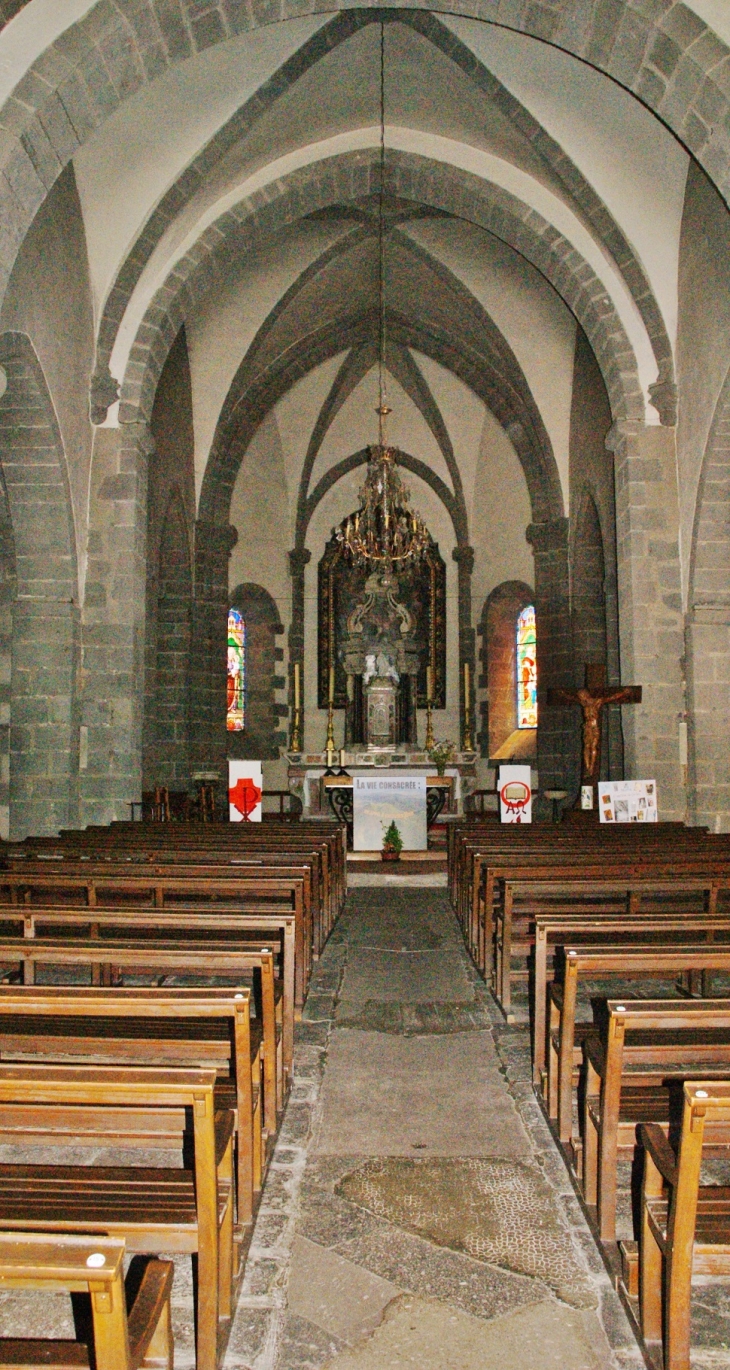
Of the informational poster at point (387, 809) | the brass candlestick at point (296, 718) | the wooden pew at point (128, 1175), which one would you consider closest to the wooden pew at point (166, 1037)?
the wooden pew at point (128, 1175)

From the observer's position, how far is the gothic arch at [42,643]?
1097 cm

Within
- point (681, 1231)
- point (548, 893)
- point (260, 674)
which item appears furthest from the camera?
point (260, 674)

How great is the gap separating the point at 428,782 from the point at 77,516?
18.3 ft

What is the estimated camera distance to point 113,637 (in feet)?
37.9

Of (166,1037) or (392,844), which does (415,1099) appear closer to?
(166,1037)

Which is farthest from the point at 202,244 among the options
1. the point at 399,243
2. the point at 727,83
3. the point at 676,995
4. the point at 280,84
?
the point at 676,995

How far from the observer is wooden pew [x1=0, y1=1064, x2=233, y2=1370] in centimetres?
208

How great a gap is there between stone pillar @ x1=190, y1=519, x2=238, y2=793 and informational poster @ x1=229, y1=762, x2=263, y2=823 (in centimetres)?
540

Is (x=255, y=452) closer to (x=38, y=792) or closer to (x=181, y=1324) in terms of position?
(x=38, y=792)

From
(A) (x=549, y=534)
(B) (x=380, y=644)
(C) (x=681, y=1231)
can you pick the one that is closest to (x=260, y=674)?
(B) (x=380, y=644)

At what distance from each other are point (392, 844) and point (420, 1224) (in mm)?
8645

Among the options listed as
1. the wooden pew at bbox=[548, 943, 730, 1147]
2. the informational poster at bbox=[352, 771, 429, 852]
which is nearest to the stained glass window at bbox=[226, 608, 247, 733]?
the informational poster at bbox=[352, 771, 429, 852]

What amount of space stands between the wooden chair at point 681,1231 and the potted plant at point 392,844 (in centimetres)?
914

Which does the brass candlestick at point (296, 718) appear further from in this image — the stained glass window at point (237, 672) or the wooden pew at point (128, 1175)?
the wooden pew at point (128, 1175)
